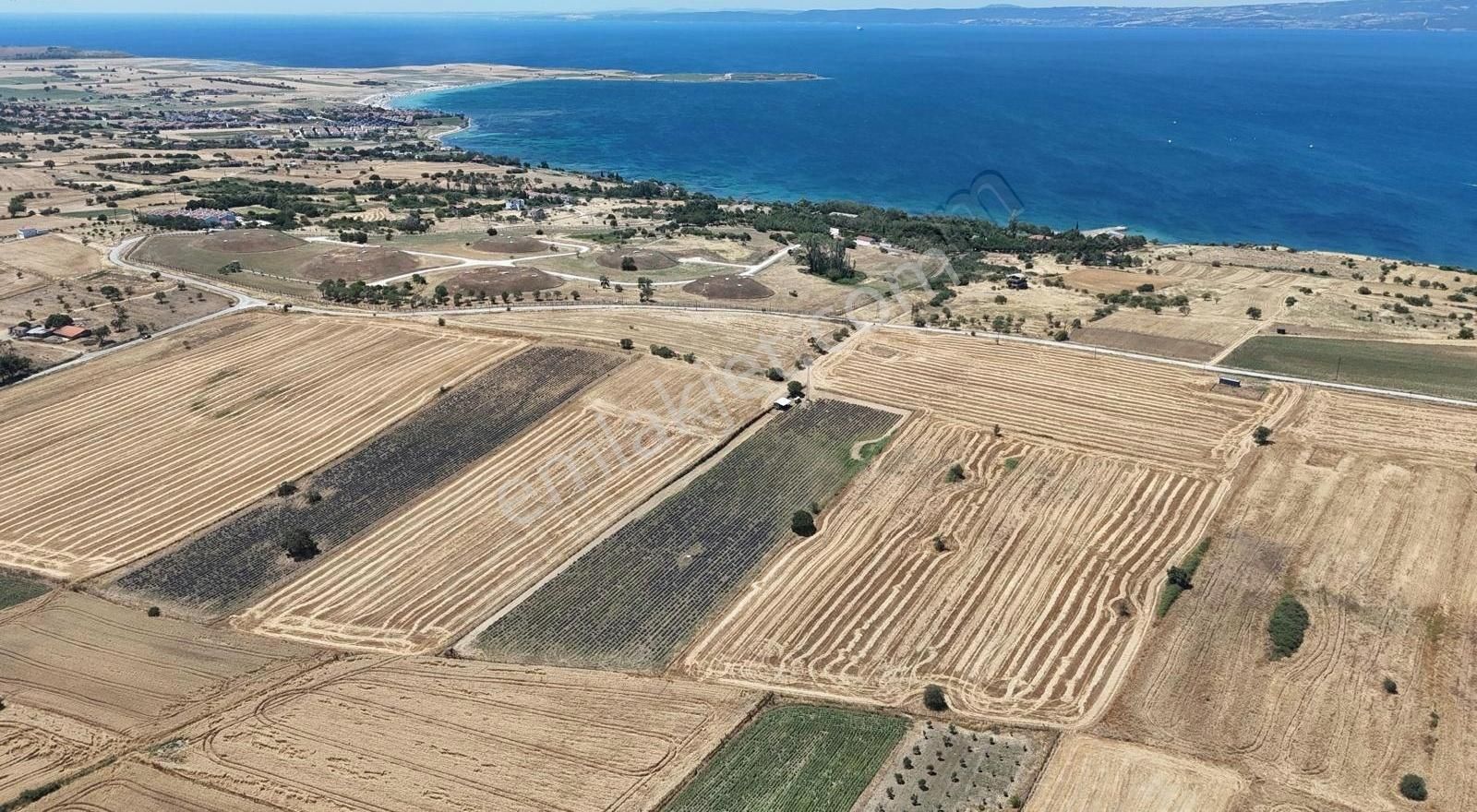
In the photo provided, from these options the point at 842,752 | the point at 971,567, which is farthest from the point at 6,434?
the point at 971,567

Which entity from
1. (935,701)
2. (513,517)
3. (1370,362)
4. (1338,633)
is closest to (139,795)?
(513,517)

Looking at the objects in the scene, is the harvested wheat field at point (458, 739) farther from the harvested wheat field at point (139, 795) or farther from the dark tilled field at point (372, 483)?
the dark tilled field at point (372, 483)

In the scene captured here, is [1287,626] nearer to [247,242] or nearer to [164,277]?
[164,277]

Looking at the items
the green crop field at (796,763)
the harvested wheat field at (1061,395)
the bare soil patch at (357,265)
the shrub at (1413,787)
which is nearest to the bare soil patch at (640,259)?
the bare soil patch at (357,265)

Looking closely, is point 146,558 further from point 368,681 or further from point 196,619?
point 368,681

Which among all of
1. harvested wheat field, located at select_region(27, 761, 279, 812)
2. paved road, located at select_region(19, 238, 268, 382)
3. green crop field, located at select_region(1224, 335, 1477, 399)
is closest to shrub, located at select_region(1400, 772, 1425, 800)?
harvested wheat field, located at select_region(27, 761, 279, 812)

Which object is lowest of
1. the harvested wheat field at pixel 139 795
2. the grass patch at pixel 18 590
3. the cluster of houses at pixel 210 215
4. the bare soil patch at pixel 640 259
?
the harvested wheat field at pixel 139 795
